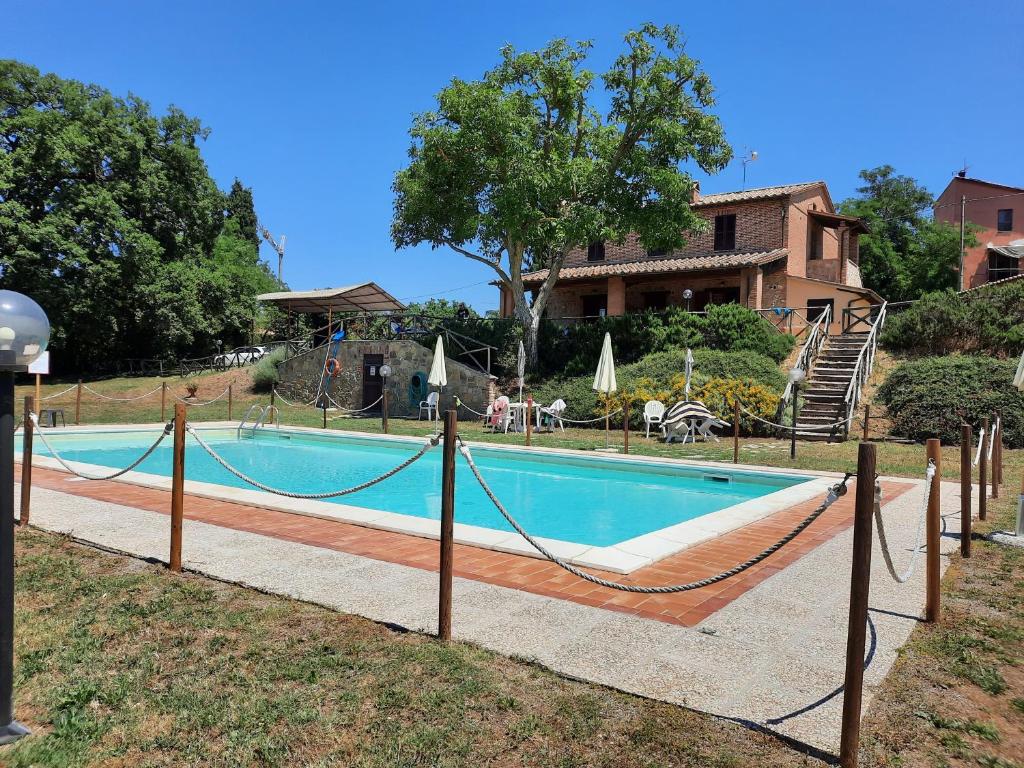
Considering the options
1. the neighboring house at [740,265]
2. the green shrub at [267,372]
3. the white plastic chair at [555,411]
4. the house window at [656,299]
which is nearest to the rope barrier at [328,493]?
the white plastic chair at [555,411]

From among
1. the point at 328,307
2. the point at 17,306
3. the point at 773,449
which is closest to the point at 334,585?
the point at 17,306

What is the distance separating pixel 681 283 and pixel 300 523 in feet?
76.5

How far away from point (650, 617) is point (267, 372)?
1025 inches

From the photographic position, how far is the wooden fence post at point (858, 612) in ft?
7.80

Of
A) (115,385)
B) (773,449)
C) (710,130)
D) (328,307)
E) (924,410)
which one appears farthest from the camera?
Result: (115,385)

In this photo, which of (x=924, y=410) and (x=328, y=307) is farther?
(x=328, y=307)

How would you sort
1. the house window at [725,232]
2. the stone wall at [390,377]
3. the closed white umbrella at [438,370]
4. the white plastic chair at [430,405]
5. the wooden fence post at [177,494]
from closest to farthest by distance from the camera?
the wooden fence post at [177,494] < the closed white umbrella at [438,370] < the white plastic chair at [430,405] < the stone wall at [390,377] < the house window at [725,232]

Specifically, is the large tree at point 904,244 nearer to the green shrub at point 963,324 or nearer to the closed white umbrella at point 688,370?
the green shrub at point 963,324

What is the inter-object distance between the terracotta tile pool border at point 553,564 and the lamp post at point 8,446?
2573 millimetres

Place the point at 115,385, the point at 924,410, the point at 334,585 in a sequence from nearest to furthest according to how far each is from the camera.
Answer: the point at 334,585 < the point at 924,410 < the point at 115,385

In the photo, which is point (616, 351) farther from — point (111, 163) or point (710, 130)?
point (111, 163)

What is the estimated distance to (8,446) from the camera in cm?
265

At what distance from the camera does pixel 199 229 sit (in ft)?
121

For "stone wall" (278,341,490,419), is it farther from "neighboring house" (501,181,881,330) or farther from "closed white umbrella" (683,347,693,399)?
"neighboring house" (501,181,881,330)
